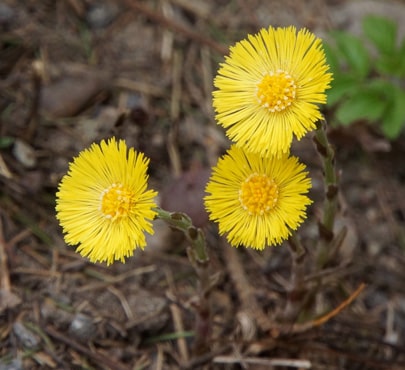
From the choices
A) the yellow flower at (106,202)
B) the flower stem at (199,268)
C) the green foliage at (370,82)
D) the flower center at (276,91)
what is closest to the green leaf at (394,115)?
the green foliage at (370,82)

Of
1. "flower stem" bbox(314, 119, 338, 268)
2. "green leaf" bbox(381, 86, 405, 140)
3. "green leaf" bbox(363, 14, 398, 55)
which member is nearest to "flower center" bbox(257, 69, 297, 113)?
"flower stem" bbox(314, 119, 338, 268)

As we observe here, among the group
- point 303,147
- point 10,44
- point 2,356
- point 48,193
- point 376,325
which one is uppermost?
point 10,44

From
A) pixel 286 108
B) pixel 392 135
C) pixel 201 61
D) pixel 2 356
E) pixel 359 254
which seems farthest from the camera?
pixel 201 61

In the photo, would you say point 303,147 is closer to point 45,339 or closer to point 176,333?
point 176,333

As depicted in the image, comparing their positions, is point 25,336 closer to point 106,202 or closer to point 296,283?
point 106,202

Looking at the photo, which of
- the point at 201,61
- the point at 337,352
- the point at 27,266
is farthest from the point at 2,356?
the point at 201,61

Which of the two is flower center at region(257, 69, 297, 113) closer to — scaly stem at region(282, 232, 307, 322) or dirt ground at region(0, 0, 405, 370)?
scaly stem at region(282, 232, 307, 322)

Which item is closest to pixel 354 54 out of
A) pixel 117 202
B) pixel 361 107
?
pixel 361 107

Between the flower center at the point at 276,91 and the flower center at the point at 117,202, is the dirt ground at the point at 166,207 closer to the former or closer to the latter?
the flower center at the point at 117,202
